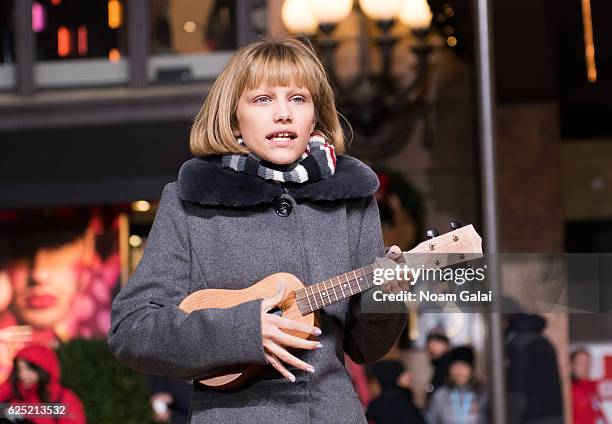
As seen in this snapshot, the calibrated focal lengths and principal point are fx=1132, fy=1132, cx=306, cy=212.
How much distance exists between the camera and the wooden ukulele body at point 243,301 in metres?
2.31

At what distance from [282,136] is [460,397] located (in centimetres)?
244

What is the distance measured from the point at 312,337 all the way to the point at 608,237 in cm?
763

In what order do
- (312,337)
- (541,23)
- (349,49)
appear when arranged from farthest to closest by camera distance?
1. (349,49)
2. (541,23)
3. (312,337)

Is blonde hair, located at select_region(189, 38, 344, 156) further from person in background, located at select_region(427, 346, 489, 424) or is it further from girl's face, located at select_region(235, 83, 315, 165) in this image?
person in background, located at select_region(427, 346, 489, 424)

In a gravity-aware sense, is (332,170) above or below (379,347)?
above

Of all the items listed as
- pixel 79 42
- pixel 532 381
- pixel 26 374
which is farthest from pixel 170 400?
pixel 79 42

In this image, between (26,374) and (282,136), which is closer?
(282,136)

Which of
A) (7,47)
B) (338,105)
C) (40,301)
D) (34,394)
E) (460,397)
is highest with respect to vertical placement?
(7,47)

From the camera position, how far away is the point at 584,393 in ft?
11.1

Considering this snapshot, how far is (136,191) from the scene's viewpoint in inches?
342

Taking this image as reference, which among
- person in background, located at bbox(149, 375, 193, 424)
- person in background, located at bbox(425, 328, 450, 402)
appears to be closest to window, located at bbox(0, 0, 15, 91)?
person in background, located at bbox(149, 375, 193, 424)

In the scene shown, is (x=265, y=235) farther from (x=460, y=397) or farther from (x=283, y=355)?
(x=460, y=397)

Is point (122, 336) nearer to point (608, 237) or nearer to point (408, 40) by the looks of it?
point (408, 40)

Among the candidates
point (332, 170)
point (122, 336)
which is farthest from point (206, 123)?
point (122, 336)
